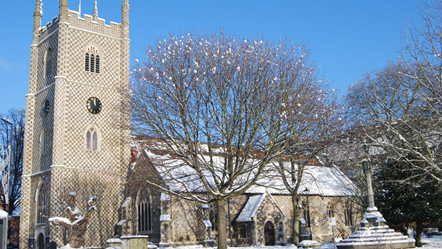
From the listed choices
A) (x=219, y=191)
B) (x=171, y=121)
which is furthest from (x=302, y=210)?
(x=171, y=121)

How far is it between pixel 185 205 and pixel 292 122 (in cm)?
1168

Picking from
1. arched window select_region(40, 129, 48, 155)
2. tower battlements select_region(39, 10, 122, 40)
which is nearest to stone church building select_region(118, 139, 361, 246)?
arched window select_region(40, 129, 48, 155)

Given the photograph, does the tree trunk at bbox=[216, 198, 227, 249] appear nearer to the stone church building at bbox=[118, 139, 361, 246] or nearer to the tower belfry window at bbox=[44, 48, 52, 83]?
the stone church building at bbox=[118, 139, 361, 246]

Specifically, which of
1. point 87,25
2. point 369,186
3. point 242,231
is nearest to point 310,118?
point 369,186

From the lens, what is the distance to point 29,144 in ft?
107

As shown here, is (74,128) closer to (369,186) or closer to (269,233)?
(269,233)

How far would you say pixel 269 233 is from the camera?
30016mm

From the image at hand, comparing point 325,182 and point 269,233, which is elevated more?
point 325,182

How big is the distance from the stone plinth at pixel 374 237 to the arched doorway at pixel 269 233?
11881 millimetres

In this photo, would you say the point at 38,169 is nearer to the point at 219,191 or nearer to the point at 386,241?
the point at 219,191

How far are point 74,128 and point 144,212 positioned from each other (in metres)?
8.26

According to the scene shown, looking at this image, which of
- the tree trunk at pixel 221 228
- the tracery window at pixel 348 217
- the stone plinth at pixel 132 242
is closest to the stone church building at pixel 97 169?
the tracery window at pixel 348 217

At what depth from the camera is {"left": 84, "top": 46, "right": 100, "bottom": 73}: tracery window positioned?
32438 mm

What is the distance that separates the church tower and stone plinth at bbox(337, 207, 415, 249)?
1727cm
